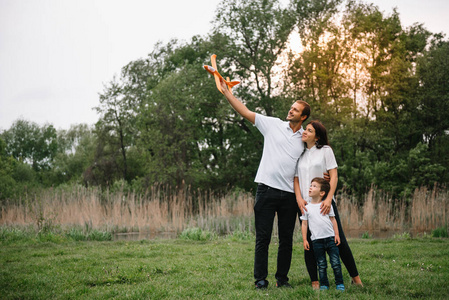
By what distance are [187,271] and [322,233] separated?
217cm

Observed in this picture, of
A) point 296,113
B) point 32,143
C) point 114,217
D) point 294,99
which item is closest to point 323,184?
point 296,113

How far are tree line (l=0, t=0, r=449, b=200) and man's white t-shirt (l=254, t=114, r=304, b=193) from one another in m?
14.2

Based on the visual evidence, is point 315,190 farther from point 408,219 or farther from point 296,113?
point 408,219

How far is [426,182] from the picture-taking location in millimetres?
18641

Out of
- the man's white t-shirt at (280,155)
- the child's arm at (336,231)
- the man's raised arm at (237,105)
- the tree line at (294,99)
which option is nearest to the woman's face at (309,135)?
the man's white t-shirt at (280,155)

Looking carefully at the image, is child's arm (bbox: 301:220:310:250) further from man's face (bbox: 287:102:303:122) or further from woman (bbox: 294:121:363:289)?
man's face (bbox: 287:102:303:122)

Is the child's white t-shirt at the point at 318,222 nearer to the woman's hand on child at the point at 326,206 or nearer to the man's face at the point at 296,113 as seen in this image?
the woman's hand on child at the point at 326,206

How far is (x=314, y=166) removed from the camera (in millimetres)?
4551

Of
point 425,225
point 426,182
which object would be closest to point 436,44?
point 426,182

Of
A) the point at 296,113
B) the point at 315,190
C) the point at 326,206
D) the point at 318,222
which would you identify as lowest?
the point at 318,222

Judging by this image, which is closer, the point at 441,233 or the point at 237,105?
the point at 237,105

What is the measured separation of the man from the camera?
15.1 ft

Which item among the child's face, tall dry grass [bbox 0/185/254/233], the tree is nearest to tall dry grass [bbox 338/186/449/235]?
tall dry grass [bbox 0/185/254/233]

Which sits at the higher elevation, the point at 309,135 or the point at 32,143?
the point at 32,143
